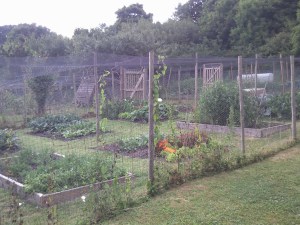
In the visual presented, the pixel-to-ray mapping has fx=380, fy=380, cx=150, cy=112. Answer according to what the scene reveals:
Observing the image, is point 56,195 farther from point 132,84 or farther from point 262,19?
point 262,19

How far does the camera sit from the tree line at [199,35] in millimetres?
24859

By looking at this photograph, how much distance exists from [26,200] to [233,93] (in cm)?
659

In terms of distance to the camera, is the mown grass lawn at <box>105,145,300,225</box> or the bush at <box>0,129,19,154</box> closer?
the mown grass lawn at <box>105,145,300,225</box>

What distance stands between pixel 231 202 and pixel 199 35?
31.7 meters

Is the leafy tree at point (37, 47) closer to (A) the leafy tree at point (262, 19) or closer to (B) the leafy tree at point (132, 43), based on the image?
(B) the leafy tree at point (132, 43)

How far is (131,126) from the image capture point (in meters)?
12.0

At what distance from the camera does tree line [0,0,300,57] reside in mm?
24859

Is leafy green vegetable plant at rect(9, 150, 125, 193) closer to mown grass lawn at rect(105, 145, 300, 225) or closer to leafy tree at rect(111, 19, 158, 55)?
mown grass lawn at rect(105, 145, 300, 225)

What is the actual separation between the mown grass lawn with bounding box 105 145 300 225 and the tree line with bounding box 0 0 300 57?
1620 centimetres

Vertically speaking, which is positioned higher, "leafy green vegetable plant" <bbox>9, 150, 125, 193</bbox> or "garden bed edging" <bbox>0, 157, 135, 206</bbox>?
"leafy green vegetable plant" <bbox>9, 150, 125, 193</bbox>

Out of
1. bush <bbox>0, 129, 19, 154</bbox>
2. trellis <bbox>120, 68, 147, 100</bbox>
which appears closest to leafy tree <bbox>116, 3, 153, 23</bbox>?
trellis <bbox>120, 68, 147, 100</bbox>

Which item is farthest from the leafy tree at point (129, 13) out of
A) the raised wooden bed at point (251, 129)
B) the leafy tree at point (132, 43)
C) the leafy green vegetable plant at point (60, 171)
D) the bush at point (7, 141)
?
the leafy green vegetable plant at point (60, 171)

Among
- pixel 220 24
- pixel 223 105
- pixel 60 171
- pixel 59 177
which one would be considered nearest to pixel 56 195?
pixel 59 177

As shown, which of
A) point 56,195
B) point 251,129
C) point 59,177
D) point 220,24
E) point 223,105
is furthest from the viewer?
point 220,24
